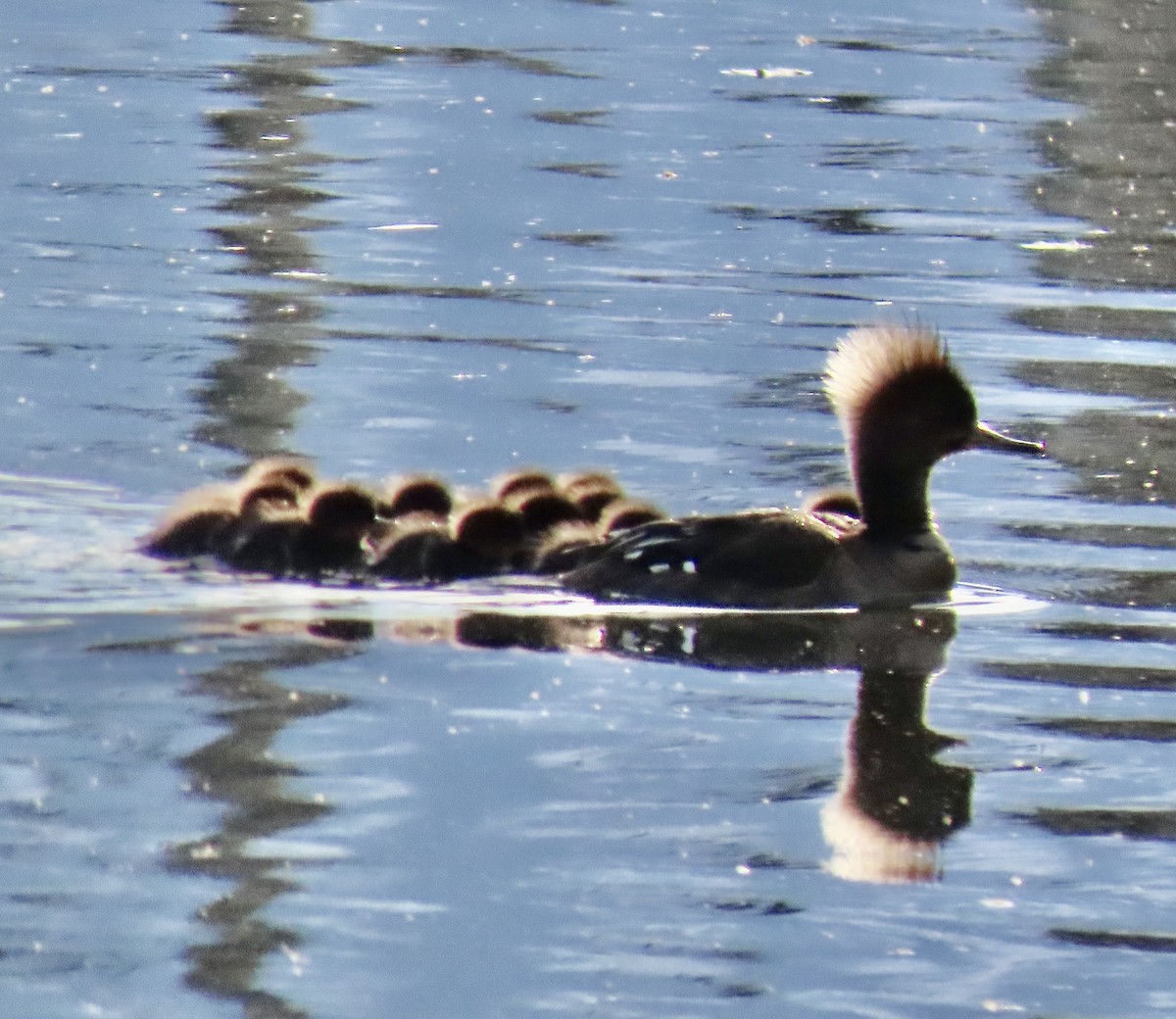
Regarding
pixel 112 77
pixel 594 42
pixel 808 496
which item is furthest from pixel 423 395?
pixel 594 42

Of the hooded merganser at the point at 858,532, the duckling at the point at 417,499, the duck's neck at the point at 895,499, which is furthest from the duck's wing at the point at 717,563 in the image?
the duckling at the point at 417,499

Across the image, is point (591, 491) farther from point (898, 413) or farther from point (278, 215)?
point (278, 215)

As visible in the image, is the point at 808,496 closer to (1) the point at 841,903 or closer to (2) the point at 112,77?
(1) the point at 841,903

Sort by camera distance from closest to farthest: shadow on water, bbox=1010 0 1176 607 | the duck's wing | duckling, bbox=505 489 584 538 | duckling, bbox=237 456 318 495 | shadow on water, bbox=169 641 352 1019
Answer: shadow on water, bbox=169 641 352 1019 → the duck's wing → duckling, bbox=505 489 584 538 → duckling, bbox=237 456 318 495 → shadow on water, bbox=1010 0 1176 607

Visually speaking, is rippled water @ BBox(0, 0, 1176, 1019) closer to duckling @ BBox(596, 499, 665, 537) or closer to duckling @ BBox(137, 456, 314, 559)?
duckling @ BBox(137, 456, 314, 559)

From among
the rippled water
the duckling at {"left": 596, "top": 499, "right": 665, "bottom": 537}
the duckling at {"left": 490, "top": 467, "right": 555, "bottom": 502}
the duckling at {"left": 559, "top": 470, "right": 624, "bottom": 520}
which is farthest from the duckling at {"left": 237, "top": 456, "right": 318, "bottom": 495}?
the duckling at {"left": 596, "top": 499, "right": 665, "bottom": 537}

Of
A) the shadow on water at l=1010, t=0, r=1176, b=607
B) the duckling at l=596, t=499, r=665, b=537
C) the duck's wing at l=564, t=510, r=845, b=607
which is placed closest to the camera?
the duck's wing at l=564, t=510, r=845, b=607

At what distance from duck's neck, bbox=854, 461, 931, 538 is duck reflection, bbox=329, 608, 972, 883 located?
34 cm

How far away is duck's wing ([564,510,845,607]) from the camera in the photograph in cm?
793

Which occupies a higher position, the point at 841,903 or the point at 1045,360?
the point at 1045,360

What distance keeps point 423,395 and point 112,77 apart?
7.72 meters

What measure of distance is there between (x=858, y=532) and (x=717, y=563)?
2.02 feet

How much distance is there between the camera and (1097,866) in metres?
5.72

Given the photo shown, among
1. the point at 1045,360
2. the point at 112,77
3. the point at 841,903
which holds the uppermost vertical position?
the point at 112,77
